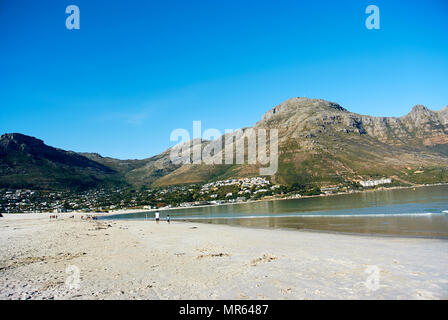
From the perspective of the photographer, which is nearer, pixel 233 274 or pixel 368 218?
pixel 233 274

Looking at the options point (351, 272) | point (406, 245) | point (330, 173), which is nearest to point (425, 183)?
point (330, 173)

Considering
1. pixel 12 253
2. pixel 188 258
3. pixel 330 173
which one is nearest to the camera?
pixel 188 258

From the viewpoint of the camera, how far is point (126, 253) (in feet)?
63.7

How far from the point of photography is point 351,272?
41.1ft

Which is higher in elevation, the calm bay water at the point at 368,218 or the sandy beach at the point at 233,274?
the sandy beach at the point at 233,274

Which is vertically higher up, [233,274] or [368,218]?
[233,274]

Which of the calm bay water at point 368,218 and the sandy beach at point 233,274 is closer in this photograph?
the sandy beach at point 233,274

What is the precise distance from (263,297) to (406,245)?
1568 cm

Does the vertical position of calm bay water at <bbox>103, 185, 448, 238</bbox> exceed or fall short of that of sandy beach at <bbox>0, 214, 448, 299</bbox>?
it falls short

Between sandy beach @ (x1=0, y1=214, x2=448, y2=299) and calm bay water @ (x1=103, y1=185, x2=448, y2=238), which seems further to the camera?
calm bay water @ (x1=103, y1=185, x2=448, y2=238)

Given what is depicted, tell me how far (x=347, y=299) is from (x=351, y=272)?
400 centimetres
